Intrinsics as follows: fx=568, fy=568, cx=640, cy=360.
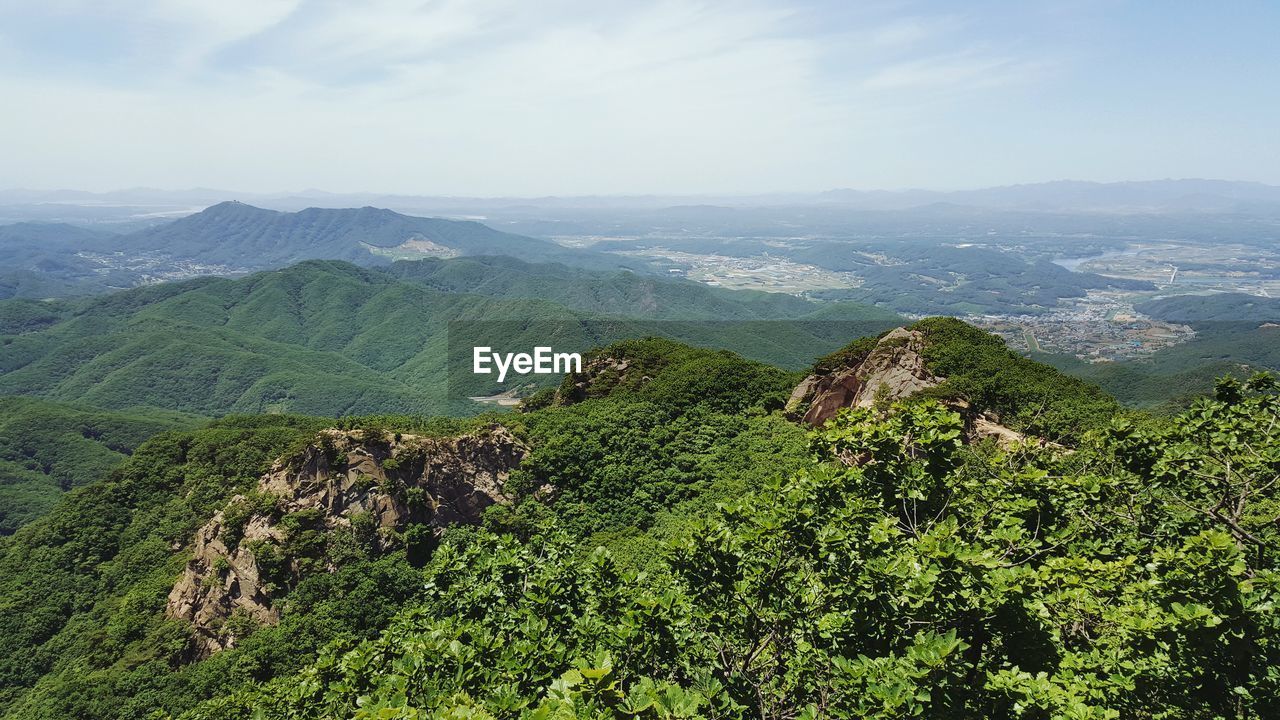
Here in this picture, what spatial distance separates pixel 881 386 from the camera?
80.6ft

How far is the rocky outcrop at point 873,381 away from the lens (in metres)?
24.4

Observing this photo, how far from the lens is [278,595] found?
2347 centimetres

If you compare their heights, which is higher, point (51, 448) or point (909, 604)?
point (909, 604)

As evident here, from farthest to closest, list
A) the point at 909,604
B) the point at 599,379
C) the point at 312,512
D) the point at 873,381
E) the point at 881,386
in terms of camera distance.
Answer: the point at 599,379 → the point at 873,381 → the point at 312,512 → the point at 881,386 → the point at 909,604

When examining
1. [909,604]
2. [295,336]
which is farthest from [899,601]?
[295,336]

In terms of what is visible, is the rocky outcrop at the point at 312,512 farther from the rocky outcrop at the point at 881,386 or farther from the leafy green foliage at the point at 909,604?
the rocky outcrop at the point at 881,386

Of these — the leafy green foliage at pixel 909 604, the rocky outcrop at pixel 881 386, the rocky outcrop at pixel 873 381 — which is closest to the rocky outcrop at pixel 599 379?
the rocky outcrop at pixel 881 386

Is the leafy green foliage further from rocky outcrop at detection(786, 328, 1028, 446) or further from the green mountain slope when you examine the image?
the green mountain slope

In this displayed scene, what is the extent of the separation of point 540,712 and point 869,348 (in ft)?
92.2

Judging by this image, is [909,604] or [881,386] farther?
[881,386]

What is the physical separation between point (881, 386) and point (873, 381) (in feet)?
4.87

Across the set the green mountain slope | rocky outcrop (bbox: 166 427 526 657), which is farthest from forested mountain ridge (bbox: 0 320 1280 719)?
the green mountain slope

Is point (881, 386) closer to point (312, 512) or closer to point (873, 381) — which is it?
point (873, 381)

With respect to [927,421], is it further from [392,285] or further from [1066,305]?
[1066,305]
